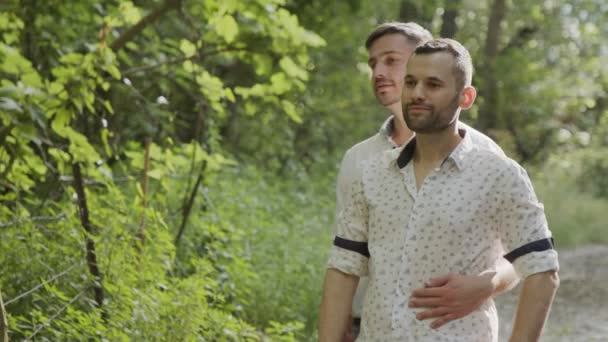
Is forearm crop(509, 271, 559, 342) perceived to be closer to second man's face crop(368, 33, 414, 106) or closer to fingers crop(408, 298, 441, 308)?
fingers crop(408, 298, 441, 308)

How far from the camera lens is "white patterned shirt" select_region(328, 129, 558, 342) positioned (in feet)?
8.91

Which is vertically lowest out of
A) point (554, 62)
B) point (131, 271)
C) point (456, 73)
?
point (131, 271)

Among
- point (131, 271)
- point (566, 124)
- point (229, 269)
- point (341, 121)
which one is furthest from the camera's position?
point (566, 124)

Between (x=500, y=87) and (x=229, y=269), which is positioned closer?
Answer: (x=229, y=269)

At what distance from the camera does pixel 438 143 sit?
9.46ft

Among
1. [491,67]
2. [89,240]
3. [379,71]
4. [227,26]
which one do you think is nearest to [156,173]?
[227,26]

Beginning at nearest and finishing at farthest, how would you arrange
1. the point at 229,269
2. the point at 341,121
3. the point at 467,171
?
the point at 467,171 < the point at 229,269 < the point at 341,121

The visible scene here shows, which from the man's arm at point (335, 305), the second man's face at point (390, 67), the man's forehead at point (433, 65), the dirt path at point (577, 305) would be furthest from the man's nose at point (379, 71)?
the dirt path at point (577, 305)

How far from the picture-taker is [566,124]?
77.4 feet

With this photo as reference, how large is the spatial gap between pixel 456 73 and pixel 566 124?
21.4m

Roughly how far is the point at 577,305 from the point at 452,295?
876 centimetres

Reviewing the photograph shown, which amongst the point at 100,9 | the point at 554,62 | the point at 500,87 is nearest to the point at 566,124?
the point at 554,62

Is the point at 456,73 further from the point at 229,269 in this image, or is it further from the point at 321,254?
the point at 321,254

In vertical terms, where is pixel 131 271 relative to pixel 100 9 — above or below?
below
